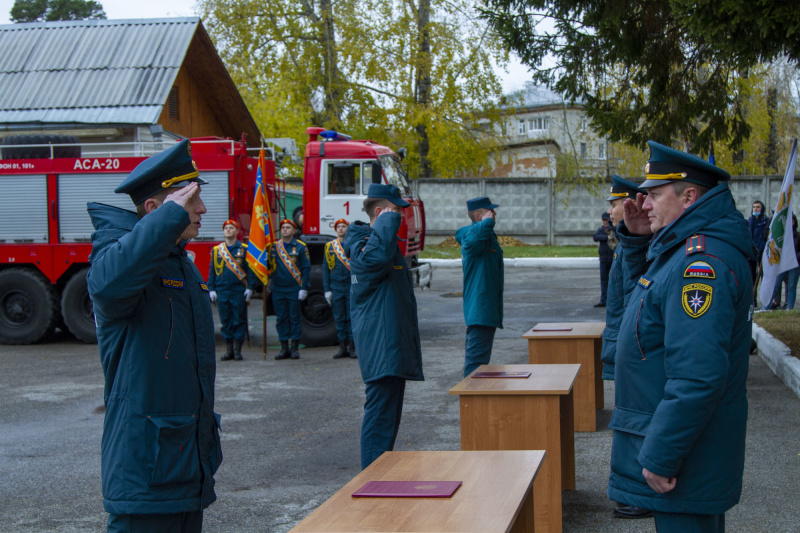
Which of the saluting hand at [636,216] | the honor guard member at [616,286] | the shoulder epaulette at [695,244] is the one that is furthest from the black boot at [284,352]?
the shoulder epaulette at [695,244]

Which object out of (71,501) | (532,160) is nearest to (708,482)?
(71,501)

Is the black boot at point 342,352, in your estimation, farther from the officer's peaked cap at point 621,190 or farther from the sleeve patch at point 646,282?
the sleeve patch at point 646,282

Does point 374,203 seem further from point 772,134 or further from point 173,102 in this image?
point 772,134

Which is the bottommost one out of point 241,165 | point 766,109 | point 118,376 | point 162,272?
point 118,376

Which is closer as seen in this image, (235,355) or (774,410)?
(774,410)

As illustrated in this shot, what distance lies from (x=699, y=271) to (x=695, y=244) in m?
0.13

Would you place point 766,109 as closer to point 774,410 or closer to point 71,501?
point 774,410

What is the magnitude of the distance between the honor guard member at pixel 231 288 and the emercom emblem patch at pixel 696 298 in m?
9.65

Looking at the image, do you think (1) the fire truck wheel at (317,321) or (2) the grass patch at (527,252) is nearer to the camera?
(1) the fire truck wheel at (317,321)

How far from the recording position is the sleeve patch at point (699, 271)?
2897 millimetres

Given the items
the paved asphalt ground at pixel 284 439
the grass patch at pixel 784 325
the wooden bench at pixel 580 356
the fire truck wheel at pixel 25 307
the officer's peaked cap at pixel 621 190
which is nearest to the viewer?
the paved asphalt ground at pixel 284 439

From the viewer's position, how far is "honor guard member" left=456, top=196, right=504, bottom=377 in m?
8.13

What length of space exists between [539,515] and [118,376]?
2.74m

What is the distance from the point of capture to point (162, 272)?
310 cm
